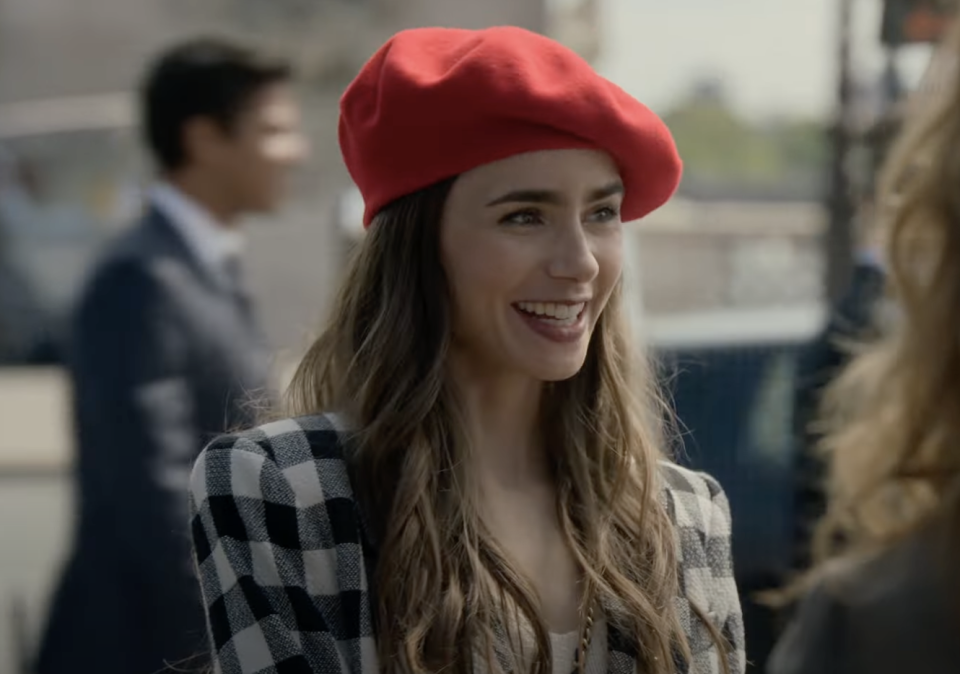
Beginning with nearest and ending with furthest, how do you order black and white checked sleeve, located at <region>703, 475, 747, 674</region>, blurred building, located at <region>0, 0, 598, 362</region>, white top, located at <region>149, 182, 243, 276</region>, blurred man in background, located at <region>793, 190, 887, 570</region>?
black and white checked sleeve, located at <region>703, 475, 747, 674</region> → white top, located at <region>149, 182, 243, 276</region> → blurred man in background, located at <region>793, 190, 887, 570</region> → blurred building, located at <region>0, 0, 598, 362</region>

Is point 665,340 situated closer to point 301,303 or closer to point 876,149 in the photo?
point 876,149

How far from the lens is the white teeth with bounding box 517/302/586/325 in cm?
196

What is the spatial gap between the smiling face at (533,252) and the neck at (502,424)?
0.07 m

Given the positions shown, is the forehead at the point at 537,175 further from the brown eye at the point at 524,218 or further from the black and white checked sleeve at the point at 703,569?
the black and white checked sleeve at the point at 703,569

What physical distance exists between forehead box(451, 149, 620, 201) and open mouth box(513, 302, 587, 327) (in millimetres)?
138

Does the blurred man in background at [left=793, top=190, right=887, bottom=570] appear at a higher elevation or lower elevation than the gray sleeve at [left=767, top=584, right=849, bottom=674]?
lower

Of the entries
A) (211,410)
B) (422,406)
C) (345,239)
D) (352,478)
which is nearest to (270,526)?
(352,478)

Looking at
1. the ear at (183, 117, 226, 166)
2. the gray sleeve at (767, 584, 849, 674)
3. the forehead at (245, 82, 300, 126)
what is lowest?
the gray sleeve at (767, 584, 849, 674)

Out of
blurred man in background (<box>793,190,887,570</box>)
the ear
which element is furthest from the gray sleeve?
the ear

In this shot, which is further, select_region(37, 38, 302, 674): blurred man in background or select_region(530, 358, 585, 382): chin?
select_region(37, 38, 302, 674): blurred man in background

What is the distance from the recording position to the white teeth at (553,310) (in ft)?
6.41

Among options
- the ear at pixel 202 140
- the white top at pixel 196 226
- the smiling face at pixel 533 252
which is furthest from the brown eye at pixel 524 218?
the ear at pixel 202 140

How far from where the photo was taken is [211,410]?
11.1ft

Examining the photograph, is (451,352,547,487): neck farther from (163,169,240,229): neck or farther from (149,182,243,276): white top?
(163,169,240,229): neck
